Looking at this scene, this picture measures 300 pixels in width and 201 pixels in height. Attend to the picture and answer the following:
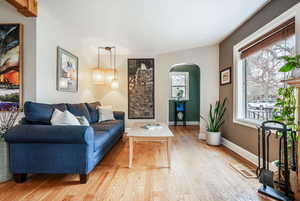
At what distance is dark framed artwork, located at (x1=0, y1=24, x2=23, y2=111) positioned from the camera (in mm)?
2658

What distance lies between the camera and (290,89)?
184 centimetres

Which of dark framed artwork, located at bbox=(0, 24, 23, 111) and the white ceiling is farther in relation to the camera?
dark framed artwork, located at bbox=(0, 24, 23, 111)

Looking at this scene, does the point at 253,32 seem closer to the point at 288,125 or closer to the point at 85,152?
the point at 288,125

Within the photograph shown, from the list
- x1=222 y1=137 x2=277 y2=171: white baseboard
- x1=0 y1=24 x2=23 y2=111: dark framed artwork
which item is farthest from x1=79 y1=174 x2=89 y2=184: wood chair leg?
x1=222 y1=137 x2=277 y2=171: white baseboard

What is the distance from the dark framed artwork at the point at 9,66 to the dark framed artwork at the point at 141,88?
2.76m

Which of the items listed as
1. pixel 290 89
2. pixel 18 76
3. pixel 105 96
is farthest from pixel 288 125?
pixel 105 96

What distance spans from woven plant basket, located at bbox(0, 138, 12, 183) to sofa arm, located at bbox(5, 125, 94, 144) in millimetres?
224

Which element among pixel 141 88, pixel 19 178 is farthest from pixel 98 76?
pixel 19 178

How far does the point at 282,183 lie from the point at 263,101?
4.34 feet

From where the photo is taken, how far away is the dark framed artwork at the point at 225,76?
12.1ft

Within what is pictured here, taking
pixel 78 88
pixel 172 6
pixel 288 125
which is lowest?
pixel 288 125

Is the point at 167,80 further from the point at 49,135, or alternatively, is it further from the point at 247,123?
the point at 49,135

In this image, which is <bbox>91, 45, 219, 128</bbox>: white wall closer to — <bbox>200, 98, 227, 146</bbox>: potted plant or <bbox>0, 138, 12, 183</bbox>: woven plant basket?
<bbox>200, 98, 227, 146</bbox>: potted plant

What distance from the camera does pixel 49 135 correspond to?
194 cm
